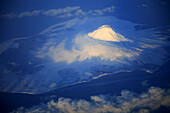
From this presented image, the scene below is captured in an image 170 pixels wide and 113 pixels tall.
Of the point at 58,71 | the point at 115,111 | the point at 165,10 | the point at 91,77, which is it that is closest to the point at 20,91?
the point at 58,71

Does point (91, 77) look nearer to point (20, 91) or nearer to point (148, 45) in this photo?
point (20, 91)

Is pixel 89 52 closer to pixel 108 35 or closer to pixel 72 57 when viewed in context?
pixel 72 57

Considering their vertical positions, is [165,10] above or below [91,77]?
above

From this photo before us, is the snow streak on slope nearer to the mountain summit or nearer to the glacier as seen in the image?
the glacier

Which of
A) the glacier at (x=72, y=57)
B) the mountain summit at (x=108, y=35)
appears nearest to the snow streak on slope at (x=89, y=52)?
the glacier at (x=72, y=57)

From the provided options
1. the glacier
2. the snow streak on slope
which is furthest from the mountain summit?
the snow streak on slope

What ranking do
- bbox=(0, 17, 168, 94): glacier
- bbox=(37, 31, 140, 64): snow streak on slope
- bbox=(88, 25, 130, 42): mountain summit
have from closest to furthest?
bbox=(0, 17, 168, 94): glacier → bbox=(37, 31, 140, 64): snow streak on slope → bbox=(88, 25, 130, 42): mountain summit

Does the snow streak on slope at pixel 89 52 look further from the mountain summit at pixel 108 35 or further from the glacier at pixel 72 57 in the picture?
the mountain summit at pixel 108 35

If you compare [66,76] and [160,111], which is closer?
[160,111]

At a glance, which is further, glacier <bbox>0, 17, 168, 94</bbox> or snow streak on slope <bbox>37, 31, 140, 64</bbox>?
snow streak on slope <bbox>37, 31, 140, 64</bbox>

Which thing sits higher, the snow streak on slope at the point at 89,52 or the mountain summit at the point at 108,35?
the mountain summit at the point at 108,35

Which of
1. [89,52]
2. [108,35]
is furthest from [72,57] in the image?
[108,35]
